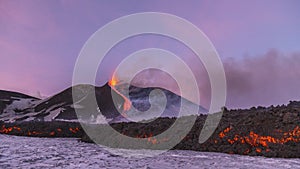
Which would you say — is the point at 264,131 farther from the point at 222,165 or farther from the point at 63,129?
the point at 63,129

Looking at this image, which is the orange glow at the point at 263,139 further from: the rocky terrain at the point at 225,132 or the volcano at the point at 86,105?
the volcano at the point at 86,105

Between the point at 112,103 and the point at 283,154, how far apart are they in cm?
2849

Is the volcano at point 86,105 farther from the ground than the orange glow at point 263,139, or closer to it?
farther from the ground

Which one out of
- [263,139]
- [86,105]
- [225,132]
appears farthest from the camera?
[86,105]

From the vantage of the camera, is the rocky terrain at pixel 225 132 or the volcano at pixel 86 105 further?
the volcano at pixel 86 105

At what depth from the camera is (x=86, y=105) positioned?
3178 cm

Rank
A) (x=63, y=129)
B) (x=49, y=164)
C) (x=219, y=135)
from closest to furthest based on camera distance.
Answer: (x=49, y=164) < (x=219, y=135) < (x=63, y=129)

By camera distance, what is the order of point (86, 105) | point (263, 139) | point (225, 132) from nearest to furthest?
point (263, 139) → point (225, 132) → point (86, 105)

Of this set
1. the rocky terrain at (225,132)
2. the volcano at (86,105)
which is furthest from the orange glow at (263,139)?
the volcano at (86,105)

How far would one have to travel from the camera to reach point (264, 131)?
1211 cm

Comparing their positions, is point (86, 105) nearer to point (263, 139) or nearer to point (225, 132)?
point (225, 132)

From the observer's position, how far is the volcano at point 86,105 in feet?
102

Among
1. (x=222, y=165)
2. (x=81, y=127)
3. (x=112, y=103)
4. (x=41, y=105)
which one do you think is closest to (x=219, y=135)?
(x=222, y=165)

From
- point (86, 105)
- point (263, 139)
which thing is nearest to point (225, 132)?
point (263, 139)
